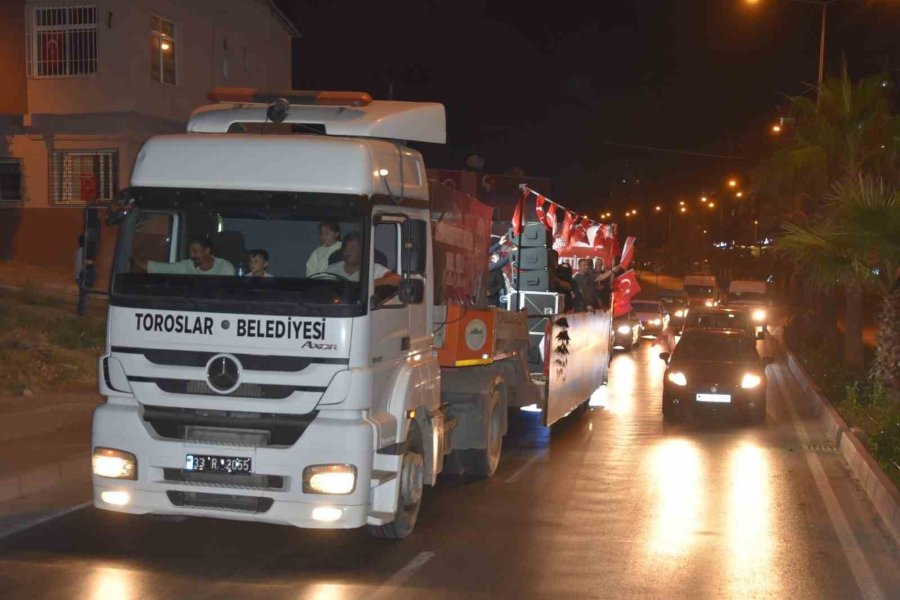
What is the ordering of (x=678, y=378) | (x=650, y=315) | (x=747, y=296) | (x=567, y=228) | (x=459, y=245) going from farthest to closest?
(x=747, y=296), (x=650, y=315), (x=567, y=228), (x=678, y=378), (x=459, y=245)

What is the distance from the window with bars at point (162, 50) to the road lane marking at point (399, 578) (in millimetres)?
21640

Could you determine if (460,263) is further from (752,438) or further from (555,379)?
(752,438)

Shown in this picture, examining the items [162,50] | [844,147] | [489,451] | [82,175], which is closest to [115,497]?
[489,451]

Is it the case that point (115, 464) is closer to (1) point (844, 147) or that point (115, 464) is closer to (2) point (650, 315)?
(1) point (844, 147)

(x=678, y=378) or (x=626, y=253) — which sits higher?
(x=626, y=253)

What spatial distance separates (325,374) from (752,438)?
9846 millimetres

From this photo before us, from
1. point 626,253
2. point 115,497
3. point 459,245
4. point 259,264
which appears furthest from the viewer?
point 626,253

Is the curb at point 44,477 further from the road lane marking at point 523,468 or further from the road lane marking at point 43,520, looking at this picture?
the road lane marking at point 523,468

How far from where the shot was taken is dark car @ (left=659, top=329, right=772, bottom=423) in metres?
17.2

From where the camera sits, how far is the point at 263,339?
7.86 m

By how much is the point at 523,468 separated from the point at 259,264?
18.5 feet

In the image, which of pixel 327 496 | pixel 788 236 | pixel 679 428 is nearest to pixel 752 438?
pixel 679 428

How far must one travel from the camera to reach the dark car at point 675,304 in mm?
45594

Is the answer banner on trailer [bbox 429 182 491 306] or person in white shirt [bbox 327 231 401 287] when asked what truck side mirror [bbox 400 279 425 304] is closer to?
person in white shirt [bbox 327 231 401 287]
